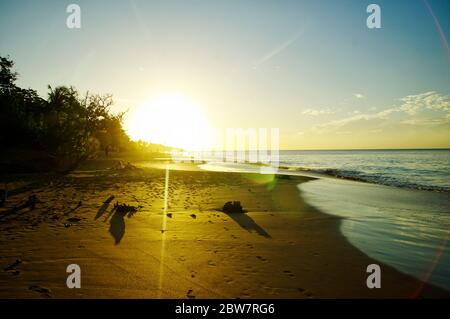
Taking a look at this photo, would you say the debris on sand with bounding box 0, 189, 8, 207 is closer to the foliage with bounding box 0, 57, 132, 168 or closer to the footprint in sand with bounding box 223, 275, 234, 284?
the footprint in sand with bounding box 223, 275, 234, 284

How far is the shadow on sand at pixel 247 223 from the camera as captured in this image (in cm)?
771

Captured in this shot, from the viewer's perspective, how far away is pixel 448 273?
5402 mm

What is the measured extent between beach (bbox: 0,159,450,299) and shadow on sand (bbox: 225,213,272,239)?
0.04m

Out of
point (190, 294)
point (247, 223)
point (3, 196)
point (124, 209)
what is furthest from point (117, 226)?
point (3, 196)

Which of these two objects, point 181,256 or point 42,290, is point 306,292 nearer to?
point 181,256

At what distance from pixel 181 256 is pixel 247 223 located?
139 inches

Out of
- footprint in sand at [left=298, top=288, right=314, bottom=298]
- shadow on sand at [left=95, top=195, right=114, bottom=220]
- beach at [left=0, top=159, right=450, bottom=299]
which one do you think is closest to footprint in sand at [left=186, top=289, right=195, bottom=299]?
beach at [left=0, top=159, right=450, bottom=299]

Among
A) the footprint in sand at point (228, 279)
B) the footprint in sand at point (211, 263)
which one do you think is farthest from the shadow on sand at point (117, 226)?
the footprint in sand at point (228, 279)

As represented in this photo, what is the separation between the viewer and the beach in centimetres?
435

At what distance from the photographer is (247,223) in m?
8.71

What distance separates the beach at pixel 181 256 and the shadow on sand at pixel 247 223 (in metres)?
0.04
